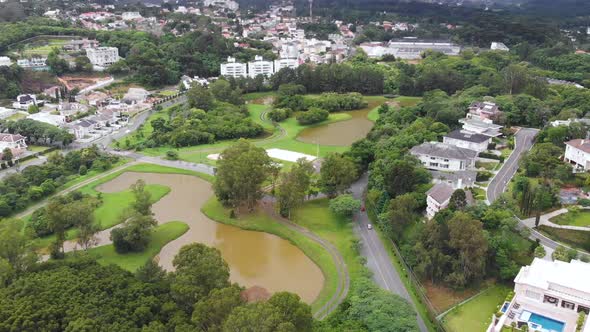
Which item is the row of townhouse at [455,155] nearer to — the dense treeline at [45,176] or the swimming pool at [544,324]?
the swimming pool at [544,324]

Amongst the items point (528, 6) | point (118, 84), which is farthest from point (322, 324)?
point (528, 6)

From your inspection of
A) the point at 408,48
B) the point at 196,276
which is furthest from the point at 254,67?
the point at 196,276

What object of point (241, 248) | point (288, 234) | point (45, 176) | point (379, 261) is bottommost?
point (241, 248)

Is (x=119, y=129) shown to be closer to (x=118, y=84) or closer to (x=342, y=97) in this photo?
(x=118, y=84)

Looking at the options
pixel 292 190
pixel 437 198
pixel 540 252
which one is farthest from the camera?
pixel 292 190

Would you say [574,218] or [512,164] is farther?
[512,164]

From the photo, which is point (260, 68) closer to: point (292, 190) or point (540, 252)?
point (292, 190)

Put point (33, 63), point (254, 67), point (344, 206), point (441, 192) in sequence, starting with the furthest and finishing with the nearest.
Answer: point (254, 67) < point (33, 63) < point (344, 206) < point (441, 192)

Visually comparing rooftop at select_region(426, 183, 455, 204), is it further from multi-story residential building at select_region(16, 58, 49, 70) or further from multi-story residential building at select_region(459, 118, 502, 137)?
multi-story residential building at select_region(16, 58, 49, 70)
